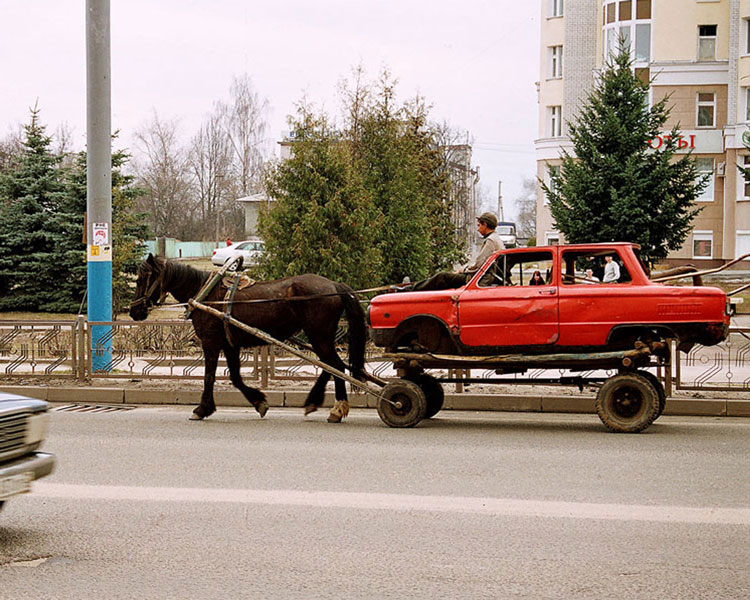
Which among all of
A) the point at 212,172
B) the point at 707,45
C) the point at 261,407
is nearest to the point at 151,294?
the point at 261,407

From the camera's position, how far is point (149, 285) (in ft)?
41.8

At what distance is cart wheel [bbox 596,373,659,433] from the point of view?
408 inches

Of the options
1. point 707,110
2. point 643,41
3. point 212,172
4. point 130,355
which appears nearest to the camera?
point 130,355

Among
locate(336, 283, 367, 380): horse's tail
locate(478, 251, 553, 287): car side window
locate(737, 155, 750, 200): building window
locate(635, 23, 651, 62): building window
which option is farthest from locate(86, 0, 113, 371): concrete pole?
locate(635, 23, 651, 62): building window

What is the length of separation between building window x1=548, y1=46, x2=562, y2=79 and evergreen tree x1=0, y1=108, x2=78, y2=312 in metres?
27.7

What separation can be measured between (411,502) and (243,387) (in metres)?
5.17

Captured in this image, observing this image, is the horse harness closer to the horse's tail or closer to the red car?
the horse's tail

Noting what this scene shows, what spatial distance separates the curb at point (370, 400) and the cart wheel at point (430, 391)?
4.25ft

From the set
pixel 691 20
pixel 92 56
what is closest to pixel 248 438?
pixel 92 56

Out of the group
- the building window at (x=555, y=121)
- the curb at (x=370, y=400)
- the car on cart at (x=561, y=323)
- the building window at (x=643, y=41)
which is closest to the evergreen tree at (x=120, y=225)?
the curb at (x=370, y=400)

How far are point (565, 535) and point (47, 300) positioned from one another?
29.9m

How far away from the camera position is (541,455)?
922 cm

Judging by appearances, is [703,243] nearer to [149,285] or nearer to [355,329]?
[355,329]

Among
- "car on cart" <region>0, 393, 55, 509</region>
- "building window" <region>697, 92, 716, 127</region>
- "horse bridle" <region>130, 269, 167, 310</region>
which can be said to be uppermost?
"building window" <region>697, 92, 716, 127</region>
